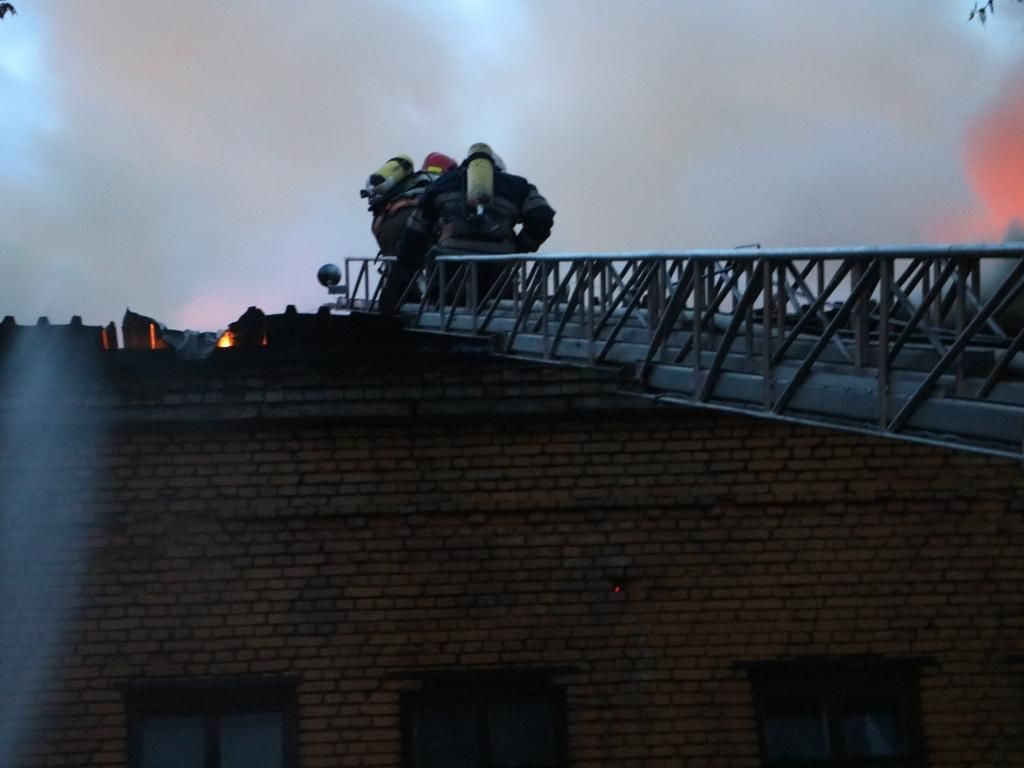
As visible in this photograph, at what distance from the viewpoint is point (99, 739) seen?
773 cm

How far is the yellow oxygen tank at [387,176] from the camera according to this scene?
36.2 ft

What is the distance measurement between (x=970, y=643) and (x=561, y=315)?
2.63 m

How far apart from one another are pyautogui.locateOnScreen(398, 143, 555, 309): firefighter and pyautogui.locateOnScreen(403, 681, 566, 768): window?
240 cm

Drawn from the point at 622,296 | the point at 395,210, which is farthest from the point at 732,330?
the point at 395,210

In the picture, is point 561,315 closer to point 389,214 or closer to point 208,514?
point 208,514

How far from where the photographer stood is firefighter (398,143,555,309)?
29.2 feet

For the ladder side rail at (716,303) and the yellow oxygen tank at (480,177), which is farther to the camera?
the yellow oxygen tank at (480,177)

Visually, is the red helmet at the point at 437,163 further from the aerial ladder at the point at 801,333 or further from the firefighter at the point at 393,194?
the aerial ladder at the point at 801,333

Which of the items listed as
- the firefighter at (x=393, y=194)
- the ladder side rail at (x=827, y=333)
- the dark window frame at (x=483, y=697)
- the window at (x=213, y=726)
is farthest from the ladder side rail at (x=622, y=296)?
the firefighter at (x=393, y=194)

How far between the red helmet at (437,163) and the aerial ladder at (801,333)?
280 cm

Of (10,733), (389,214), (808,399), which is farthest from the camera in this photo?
(389,214)

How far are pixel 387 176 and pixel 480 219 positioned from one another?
2301mm

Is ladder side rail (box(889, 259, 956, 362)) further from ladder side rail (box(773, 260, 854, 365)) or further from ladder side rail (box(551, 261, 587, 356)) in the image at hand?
ladder side rail (box(551, 261, 587, 356))

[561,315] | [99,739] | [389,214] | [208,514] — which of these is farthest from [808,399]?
[389,214]
